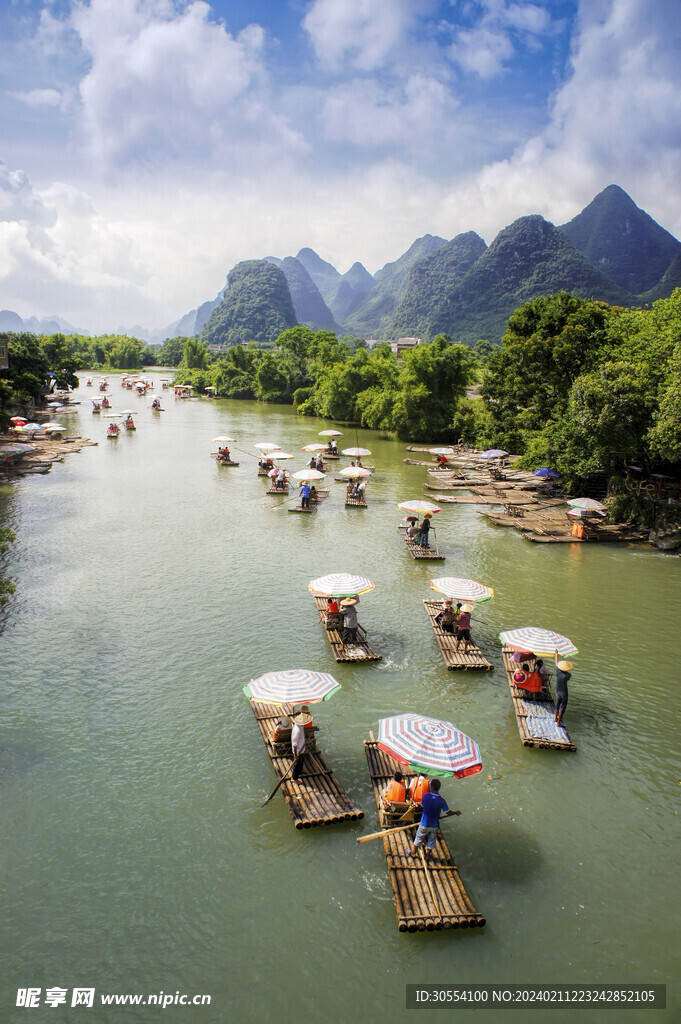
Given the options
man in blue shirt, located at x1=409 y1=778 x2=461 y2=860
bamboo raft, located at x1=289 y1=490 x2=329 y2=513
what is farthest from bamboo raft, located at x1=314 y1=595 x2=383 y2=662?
bamboo raft, located at x1=289 y1=490 x2=329 y2=513

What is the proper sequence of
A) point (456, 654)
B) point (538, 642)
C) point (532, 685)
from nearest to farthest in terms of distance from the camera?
1. point (532, 685)
2. point (538, 642)
3. point (456, 654)

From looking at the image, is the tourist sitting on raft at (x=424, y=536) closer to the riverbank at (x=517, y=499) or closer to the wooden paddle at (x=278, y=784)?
the riverbank at (x=517, y=499)

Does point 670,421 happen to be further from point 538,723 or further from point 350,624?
point 350,624

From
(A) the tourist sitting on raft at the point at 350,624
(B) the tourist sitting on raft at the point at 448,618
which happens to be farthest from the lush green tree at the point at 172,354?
(B) the tourist sitting on raft at the point at 448,618

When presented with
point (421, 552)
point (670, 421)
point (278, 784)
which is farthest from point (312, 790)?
point (670, 421)

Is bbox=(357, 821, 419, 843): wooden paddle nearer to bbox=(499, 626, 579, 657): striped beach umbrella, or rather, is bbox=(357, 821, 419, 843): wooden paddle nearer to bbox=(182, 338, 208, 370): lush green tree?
bbox=(499, 626, 579, 657): striped beach umbrella

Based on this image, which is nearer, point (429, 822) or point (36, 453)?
point (429, 822)
